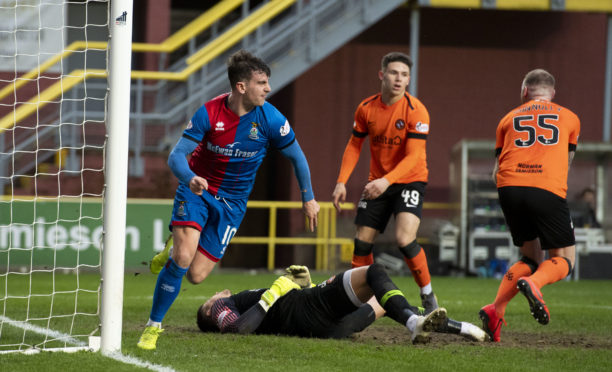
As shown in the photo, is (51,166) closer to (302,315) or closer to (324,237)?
(324,237)

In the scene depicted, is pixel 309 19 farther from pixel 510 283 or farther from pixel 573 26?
pixel 510 283

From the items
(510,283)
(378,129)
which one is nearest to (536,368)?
(510,283)

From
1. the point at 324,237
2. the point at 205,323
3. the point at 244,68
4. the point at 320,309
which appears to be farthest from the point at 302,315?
the point at 324,237

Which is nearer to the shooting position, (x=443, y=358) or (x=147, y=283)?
(x=443, y=358)

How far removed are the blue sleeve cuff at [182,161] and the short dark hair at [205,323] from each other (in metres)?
1.25

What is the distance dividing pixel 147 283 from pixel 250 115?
6.57 metres

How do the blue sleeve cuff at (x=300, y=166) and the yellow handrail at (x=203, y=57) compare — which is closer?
the blue sleeve cuff at (x=300, y=166)

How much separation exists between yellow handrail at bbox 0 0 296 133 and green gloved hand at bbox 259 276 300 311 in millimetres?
8856

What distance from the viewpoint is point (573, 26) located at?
61.1ft

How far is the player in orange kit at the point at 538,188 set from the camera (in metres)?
6.32

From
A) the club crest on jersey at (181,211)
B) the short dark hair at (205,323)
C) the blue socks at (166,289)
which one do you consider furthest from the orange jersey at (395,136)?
the blue socks at (166,289)

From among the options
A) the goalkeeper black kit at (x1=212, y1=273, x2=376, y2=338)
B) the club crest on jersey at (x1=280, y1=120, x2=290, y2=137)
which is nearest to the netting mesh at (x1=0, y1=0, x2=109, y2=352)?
the goalkeeper black kit at (x1=212, y1=273, x2=376, y2=338)

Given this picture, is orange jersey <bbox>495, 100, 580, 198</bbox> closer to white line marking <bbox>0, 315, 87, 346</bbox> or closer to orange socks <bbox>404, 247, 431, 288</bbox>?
orange socks <bbox>404, 247, 431, 288</bbox>

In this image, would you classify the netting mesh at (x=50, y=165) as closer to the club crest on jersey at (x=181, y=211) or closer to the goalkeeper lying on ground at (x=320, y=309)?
the goalkeeper lying on ground at (x=320, y=309)
